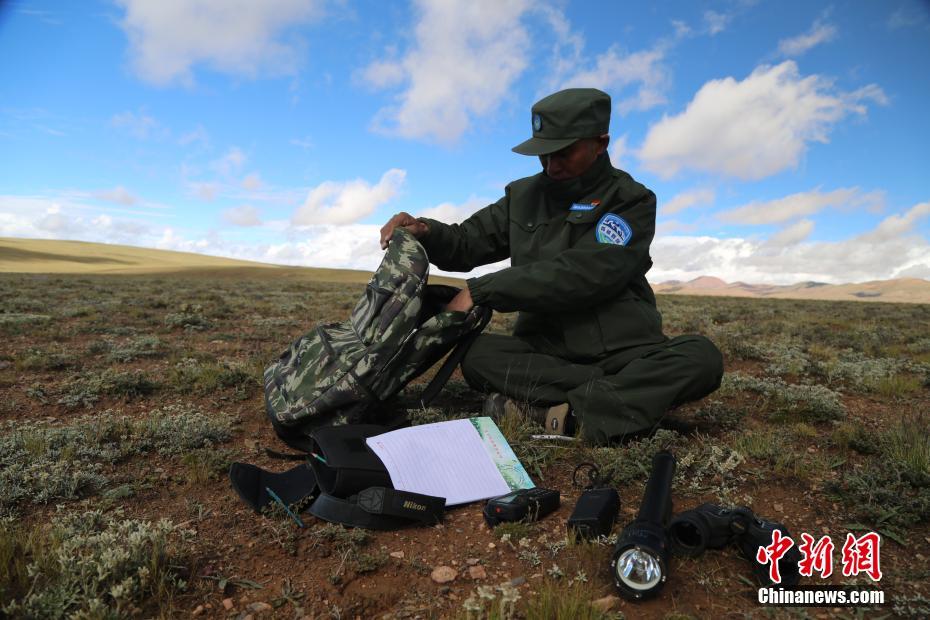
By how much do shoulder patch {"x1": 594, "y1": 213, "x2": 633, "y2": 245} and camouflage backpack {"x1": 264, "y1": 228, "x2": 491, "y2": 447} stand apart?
985mm

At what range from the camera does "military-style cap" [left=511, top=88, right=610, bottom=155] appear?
146 inches

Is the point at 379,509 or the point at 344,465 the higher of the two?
the point at 344,465

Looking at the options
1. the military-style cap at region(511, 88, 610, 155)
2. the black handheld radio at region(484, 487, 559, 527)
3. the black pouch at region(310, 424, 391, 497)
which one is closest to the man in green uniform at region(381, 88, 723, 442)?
the military-style cap at region(511, 88, 610, 155)

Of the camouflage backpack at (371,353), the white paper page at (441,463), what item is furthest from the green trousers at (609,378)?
the white paper page at (441,463)

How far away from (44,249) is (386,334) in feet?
346

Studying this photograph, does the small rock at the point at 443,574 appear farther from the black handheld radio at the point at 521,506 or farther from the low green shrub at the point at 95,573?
the low green shrub at the point at 95,573

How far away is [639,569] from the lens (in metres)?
2.07

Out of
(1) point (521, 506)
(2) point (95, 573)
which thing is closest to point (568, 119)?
(1) point (521, 506)

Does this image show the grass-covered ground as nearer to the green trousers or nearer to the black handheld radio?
the black handheld radio

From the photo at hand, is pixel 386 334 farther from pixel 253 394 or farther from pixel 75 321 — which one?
pixel 75 321

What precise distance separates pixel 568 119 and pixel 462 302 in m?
1.45

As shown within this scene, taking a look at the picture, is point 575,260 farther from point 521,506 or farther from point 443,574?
point 443,574

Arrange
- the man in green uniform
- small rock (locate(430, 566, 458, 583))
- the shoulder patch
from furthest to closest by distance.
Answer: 1. the shoulder patch
2. the man in green uniform
3. small rock (locate(430, 566, 458, 583))

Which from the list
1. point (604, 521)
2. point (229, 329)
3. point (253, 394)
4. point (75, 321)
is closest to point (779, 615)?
point (604, 521)
